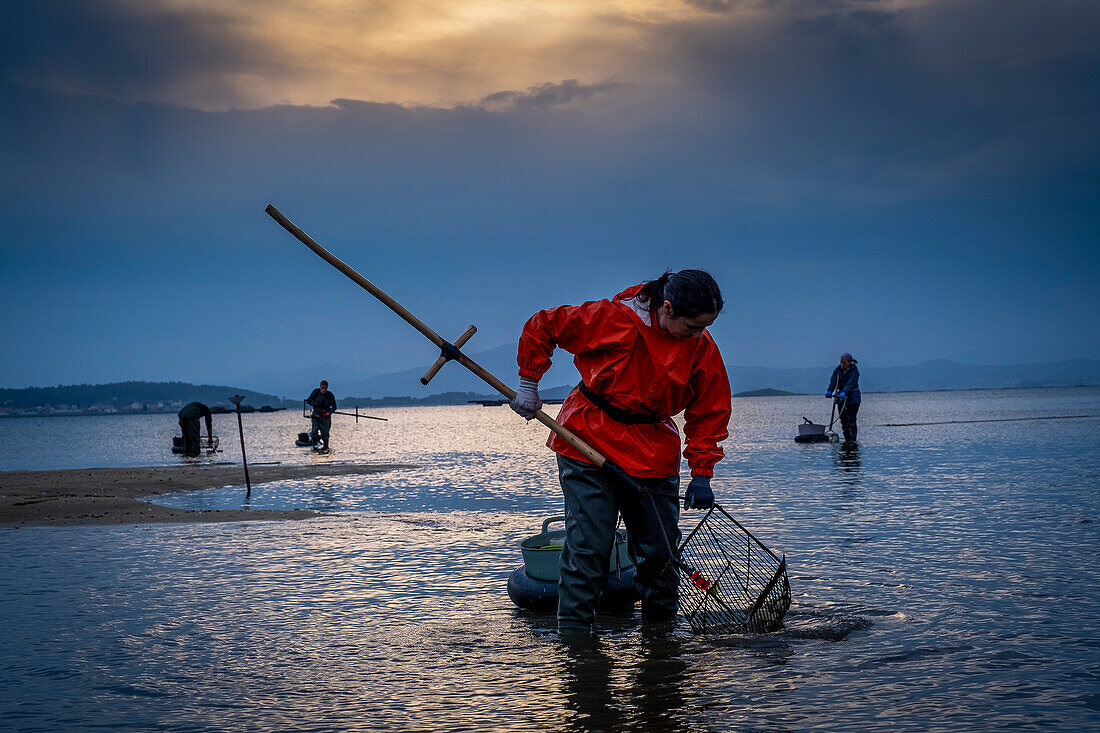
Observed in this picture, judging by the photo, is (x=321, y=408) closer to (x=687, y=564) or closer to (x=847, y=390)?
Answer: (x=847, y=390)

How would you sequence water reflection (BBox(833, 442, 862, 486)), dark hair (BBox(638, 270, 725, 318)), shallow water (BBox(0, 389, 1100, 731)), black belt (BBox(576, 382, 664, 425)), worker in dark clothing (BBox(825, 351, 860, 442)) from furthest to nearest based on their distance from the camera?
worker in dark clothing (BBox(825, 351, 860, 442)), water reflection (BBox(833, 442, 862, 486)), black belt (BBox(576, 382, 664, 425)), dark hair (BBox(638, 270, 725, 318)), shallow water (BBox(0, 389, 1100, 731))

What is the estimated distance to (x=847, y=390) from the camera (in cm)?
1983

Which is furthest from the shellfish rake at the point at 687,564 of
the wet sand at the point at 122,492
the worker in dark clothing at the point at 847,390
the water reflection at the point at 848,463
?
the worker in dark clothing at the point at 847,390

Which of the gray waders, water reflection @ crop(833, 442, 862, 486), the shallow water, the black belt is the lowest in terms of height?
water reflection @ crop(833, 442, 862, 486)

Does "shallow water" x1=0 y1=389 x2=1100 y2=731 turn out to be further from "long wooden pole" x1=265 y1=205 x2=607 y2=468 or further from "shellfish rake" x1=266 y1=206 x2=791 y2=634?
"long wooden pole" x1=265 y1=205 x2=607 y2=468

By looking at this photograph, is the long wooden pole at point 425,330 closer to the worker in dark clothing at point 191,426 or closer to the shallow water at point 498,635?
the shallow water at point 498,635

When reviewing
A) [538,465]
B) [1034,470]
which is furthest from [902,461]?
[538,465]

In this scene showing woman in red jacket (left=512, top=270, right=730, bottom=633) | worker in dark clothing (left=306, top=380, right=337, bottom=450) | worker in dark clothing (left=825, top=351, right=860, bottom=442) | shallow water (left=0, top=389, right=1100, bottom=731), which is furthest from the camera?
worker in dark clothing (left=306, top=380, right=337, bottom=450)

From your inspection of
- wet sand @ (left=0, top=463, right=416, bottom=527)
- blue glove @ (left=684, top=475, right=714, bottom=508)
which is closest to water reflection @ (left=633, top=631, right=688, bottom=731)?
blue glove @ (left=684, top=475, right=714, bottom=508)

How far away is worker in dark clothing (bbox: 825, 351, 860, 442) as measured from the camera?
19844 mm

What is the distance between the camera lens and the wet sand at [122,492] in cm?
1059

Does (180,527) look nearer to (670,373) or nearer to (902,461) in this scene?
(670,373)

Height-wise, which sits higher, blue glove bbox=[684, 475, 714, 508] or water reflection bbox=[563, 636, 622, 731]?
blue glove bbox=[684, 475, 714, 508]

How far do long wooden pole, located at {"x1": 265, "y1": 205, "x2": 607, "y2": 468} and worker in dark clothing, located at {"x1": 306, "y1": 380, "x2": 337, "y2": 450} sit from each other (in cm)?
1777
